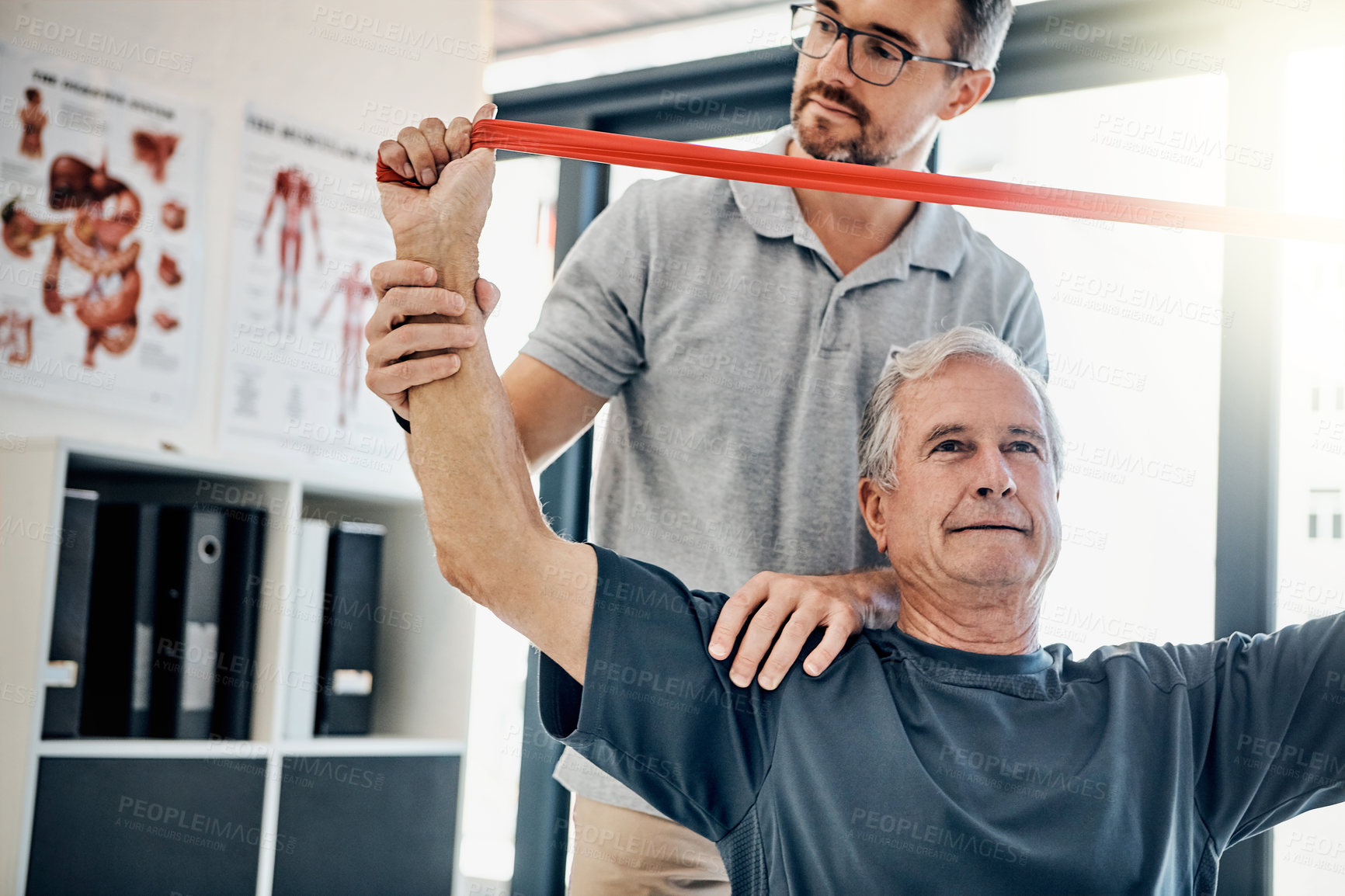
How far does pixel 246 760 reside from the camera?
2.04 m

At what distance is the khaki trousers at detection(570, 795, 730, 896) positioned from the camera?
162 centimetres

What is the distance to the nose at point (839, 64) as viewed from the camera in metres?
1.66

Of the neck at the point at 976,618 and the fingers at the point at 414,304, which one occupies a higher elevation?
the fingers at the point at 414,304

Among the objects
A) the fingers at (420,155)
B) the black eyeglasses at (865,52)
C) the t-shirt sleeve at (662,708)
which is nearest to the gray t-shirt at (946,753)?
the t-shirt sleeve at (662,708)

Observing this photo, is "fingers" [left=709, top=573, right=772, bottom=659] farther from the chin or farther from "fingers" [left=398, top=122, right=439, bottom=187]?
"fingers" [left=398, top=122, right=439, bottom=187]

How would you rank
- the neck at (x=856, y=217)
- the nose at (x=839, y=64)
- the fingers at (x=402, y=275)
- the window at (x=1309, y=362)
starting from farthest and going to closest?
the window at (x=1309, y=362) → the neck at (x=856, y=217) → the nose at (x=839, y=64) → the fingers at (x=402, y=275)

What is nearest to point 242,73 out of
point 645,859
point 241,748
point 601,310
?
point 601,310

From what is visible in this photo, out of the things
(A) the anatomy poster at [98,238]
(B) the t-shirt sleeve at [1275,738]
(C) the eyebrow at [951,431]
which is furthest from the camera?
(A) the anatomy poster at [98,238]

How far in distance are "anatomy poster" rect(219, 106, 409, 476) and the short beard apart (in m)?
1.45

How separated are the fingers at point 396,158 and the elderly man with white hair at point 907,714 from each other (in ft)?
0.10

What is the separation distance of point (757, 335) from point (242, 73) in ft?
5.19

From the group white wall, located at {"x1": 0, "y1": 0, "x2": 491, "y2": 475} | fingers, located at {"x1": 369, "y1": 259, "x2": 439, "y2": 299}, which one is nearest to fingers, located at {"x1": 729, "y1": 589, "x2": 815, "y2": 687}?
fingers, located at {"x1": 369, "y1": 259, "x2": 439, "y2": 299}

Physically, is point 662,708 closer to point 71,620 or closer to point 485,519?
point 485,519

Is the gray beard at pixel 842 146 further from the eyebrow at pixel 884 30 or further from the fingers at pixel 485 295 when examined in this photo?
the fingers at pixel 485 295
